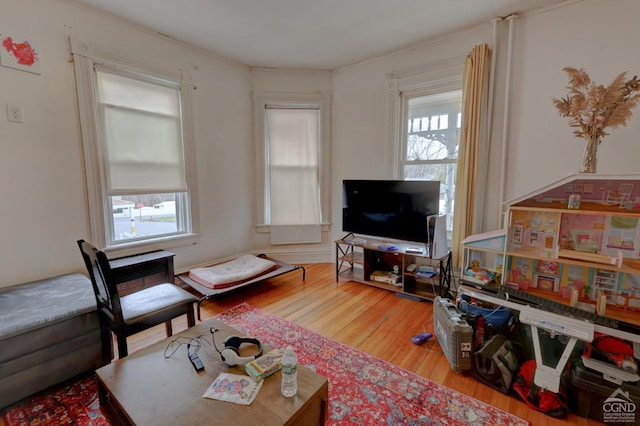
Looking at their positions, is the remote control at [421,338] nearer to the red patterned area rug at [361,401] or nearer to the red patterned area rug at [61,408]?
the red patterned area rug at [361,401]

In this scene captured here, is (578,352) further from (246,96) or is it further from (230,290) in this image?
(246,96)

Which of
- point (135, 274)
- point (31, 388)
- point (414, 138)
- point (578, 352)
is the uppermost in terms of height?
point (414, 138)

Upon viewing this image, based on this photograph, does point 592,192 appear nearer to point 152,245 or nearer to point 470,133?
point 470,133

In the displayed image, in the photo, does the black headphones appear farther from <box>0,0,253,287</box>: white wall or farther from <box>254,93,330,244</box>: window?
<box>254,93,330,244</box>: window

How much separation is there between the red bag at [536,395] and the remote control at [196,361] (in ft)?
5.88

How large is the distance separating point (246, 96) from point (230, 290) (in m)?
2.65

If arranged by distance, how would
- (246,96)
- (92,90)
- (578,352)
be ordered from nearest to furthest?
(578,352) < (92,90) < (246,96)

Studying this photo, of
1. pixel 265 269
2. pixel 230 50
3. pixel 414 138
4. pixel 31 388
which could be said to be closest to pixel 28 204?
pixel 31 388

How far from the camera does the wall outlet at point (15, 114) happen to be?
220 centimetres

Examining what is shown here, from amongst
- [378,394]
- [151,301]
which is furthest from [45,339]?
[378,394]

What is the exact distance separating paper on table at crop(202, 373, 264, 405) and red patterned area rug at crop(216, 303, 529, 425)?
39cm

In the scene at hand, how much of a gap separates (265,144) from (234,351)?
10.4 ft

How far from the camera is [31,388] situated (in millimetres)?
1612

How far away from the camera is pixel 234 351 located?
1421mm
